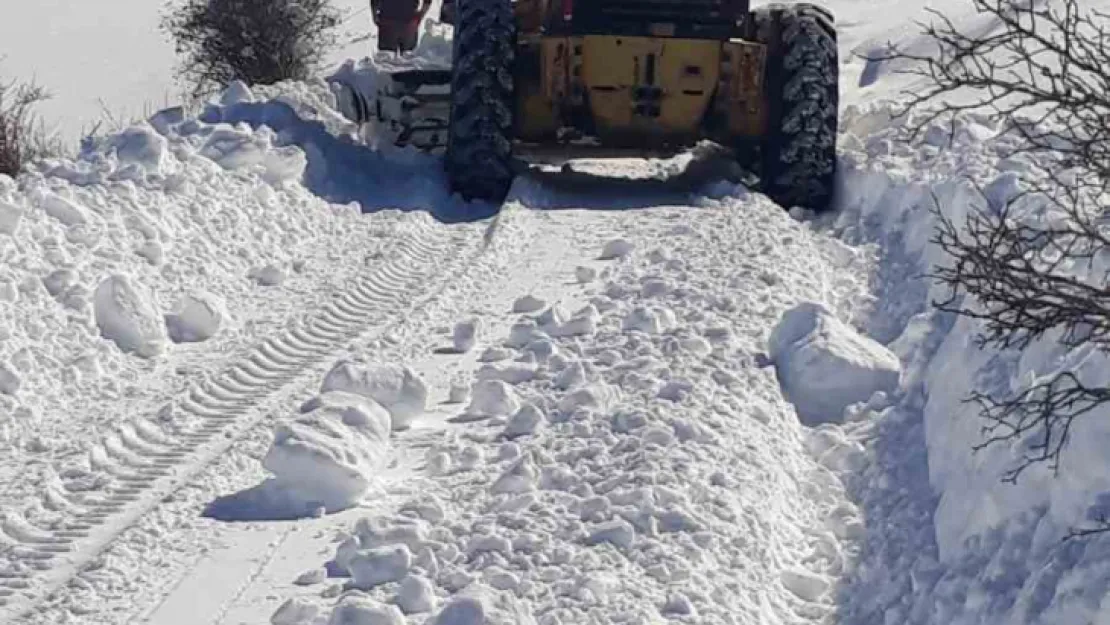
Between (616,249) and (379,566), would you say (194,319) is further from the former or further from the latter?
(379,566)

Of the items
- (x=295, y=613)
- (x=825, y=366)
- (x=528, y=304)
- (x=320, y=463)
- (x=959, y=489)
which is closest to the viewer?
(x=295, y=613)

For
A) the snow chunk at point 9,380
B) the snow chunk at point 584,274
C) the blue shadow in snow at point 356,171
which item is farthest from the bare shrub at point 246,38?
the snow chunk at point 9,380

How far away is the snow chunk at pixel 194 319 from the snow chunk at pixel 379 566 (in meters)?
3.55

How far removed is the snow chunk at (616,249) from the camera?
12086mm

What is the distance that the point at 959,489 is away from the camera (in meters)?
7.23

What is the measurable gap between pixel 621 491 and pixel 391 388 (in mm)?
1516

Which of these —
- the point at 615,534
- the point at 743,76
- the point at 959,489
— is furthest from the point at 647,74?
the point at 615,534

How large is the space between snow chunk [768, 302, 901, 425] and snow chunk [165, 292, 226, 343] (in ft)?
8.82

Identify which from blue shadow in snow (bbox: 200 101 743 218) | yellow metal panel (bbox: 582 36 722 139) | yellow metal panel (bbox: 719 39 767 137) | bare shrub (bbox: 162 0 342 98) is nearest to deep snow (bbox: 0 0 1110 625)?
blue shadow in snow (bbox: 200 101 743 218)

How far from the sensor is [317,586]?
265 inches

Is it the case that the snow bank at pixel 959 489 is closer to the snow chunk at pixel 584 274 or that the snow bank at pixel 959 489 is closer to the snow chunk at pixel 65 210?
the snow chunk at pixel 584 274

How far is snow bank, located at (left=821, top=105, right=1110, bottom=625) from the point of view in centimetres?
605

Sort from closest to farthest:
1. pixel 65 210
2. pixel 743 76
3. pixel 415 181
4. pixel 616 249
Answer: pixel 65 210
pixel 616 249
pixel 743 76
pixel 415 181

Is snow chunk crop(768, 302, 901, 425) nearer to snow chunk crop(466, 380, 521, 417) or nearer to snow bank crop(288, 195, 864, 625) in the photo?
snow bank crop(288, 195, 864, 625)
